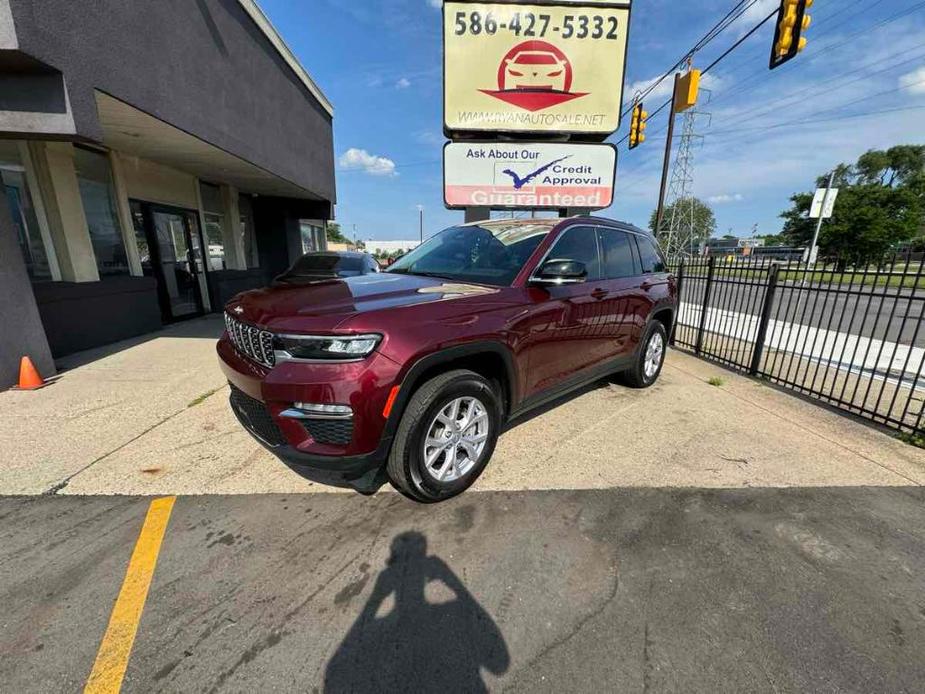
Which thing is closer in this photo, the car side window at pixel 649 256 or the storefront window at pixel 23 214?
the car side window at pixel 649 256

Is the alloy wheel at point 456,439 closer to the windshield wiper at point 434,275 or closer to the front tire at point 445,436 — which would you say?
the front tire at point 445,436

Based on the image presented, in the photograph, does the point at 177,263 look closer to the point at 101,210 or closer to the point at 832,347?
the point at 101,210

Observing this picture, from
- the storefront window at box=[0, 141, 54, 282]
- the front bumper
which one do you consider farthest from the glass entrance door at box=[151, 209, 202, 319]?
the front bumper

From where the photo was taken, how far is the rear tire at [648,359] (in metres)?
4.55

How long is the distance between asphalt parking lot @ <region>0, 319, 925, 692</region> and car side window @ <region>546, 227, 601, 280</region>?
5.03ft

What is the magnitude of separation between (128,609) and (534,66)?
9387 millimetres

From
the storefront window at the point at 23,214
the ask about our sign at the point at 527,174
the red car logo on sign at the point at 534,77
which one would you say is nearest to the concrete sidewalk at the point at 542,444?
the storefront window at the point at 23,214

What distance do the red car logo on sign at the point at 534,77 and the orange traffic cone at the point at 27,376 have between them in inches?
321

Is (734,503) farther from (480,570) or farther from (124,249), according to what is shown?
(124,249)

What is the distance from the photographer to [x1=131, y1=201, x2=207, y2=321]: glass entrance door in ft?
25.5

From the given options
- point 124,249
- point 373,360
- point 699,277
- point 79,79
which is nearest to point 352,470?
point 373,360

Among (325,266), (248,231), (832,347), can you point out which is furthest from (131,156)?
(832,347)

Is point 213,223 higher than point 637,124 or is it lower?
lower

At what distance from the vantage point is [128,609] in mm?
1851
